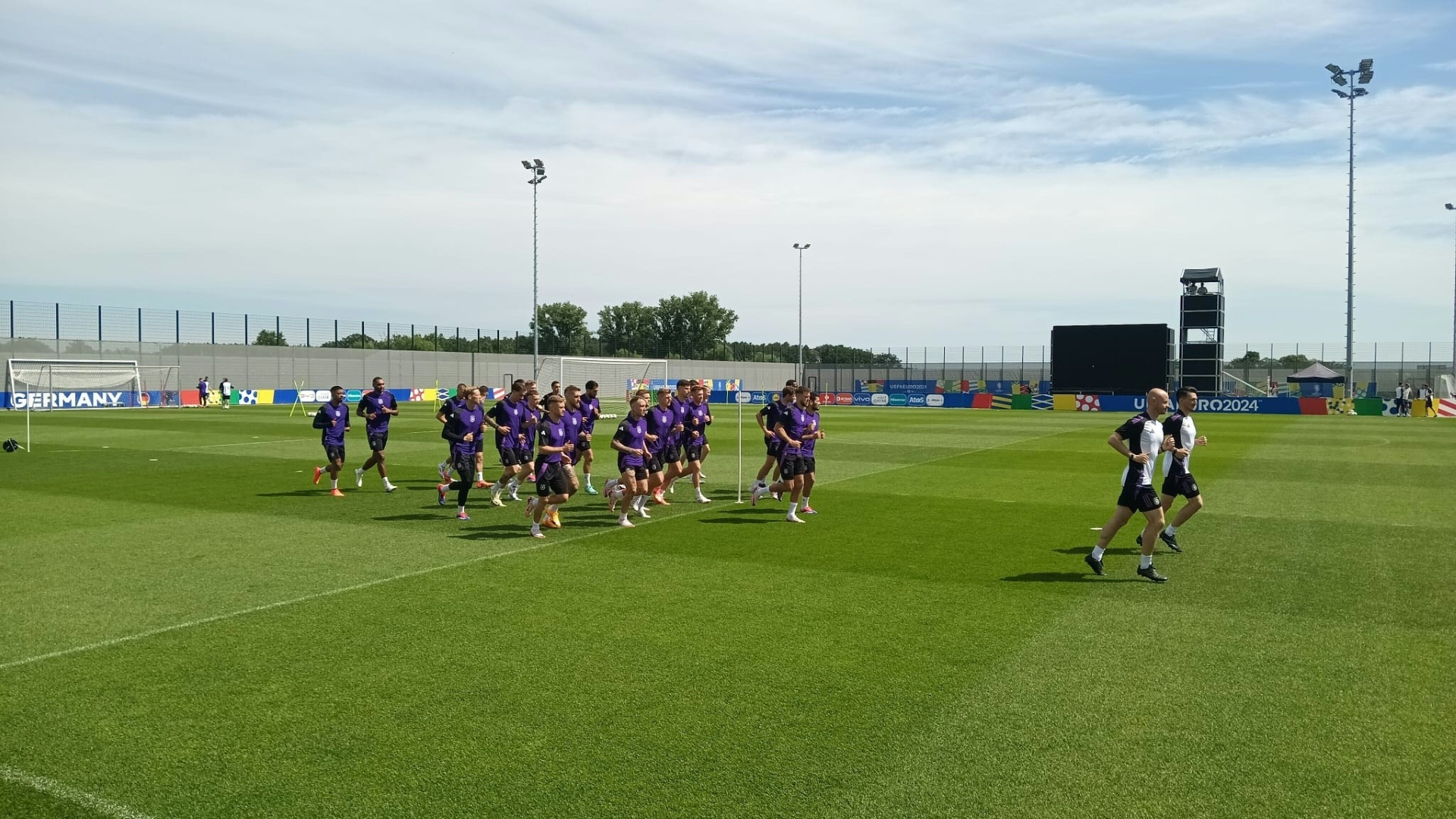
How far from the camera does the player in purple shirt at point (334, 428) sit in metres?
17.2

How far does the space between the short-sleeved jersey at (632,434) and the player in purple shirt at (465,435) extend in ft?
8.25

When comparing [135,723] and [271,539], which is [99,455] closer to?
[271,539]

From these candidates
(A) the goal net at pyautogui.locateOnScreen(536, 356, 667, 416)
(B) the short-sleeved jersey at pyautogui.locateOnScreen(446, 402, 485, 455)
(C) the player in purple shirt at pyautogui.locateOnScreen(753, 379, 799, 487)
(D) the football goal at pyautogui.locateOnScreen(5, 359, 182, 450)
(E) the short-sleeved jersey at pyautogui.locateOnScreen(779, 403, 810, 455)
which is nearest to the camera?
(E) the short-sleeved jersey at pyautogui.locateOnScreen(779, 403, 810, 455)

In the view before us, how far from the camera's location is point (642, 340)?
90.7m

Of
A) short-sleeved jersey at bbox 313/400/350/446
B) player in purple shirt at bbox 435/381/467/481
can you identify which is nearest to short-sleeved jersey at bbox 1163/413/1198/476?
player in purple shirt at bbox 435/381/467/481

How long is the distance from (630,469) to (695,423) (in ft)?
9.86

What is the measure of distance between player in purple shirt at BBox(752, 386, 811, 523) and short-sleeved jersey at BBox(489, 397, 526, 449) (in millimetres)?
4005

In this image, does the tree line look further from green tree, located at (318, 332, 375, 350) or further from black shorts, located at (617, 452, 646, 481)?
black shorts, located at (617, 452, 646, 481)

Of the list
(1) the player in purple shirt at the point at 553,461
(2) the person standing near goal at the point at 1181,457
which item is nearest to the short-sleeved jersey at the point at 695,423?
(1) the player in purple shirt at the point at 553,461

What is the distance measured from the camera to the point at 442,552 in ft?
38.4

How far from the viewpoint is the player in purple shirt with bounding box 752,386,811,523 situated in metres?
14.2

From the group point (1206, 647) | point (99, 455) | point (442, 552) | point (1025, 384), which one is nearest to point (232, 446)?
point (99, 455)

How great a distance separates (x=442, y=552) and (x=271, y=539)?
2457mm

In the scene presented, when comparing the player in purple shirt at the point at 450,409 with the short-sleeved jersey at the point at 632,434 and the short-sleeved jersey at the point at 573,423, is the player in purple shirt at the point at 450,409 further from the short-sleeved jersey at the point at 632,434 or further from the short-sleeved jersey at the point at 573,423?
the short-sleeved jersey at the point at 632,434
